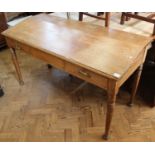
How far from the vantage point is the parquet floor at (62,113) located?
5.31ft

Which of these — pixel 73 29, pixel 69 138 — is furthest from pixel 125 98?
pixel 73 29

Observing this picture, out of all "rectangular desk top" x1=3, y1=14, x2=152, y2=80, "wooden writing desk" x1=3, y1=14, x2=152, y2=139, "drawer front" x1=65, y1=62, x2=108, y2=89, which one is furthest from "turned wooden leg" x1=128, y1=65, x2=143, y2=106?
"drawer front" x1=65, y1=62, x2=108, y2=89

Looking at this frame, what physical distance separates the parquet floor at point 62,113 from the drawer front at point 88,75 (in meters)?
0.57

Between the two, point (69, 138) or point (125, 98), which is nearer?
point (69, 138)

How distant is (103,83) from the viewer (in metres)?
→ 1.22

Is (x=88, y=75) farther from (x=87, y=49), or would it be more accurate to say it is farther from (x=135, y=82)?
(x=135, y=82)

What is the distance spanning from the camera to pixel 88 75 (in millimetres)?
1264

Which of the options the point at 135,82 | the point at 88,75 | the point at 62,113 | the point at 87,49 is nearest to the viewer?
the point at 88,75

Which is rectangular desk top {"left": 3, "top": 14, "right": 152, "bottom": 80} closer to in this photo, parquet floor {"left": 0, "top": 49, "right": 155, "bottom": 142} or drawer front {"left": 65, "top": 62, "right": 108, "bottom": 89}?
drawer front {"left": 65, "top": 62, "right": 108, "bottom": 89}

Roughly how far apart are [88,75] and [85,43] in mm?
308

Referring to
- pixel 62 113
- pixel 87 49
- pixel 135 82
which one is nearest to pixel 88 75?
pixel 87 49

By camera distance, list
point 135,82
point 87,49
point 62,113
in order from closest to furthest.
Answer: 1. point 87,49
2. point 135,82
3. point 62,113

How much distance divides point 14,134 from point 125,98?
43.1 inches
